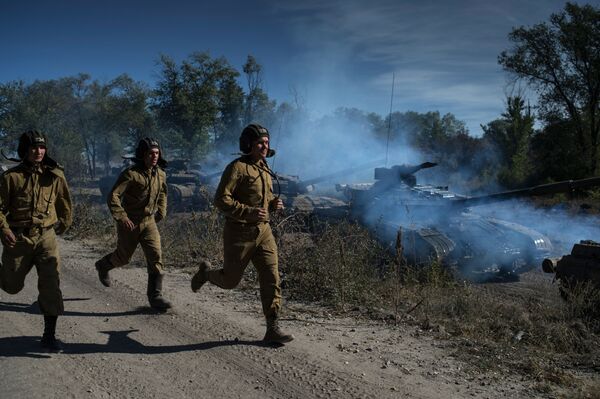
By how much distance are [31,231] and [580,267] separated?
6.81m

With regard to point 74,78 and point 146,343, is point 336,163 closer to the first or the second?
point 146,343

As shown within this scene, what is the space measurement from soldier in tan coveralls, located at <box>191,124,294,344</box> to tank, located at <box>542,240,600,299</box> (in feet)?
14.3

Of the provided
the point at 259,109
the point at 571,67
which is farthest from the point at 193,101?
the point at 571,67

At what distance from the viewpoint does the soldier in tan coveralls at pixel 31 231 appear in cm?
437

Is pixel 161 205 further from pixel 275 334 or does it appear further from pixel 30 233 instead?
pixel 275 334

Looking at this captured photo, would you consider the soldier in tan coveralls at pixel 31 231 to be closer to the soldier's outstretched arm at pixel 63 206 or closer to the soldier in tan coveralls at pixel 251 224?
the soldier's outstretched arm at pixel 63 206

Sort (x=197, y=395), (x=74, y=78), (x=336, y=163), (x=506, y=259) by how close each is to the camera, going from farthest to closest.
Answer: (x=74, y=78)
(x=336, y=163)
(x=506, y=259)
(x=197, y=395)

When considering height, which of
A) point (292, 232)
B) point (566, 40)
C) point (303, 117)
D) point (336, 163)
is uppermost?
point (566, 40)

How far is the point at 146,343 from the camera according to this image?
4.61 metres

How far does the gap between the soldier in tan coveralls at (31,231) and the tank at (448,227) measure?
5.87 metres

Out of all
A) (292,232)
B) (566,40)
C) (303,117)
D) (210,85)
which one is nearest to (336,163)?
(303,117)

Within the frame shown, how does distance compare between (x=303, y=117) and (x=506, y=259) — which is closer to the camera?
(x=506, y=259)

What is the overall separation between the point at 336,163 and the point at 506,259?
1694cm

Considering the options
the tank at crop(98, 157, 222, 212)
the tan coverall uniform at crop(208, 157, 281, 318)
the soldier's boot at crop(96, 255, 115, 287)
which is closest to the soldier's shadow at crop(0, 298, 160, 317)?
the soldier's boot at crop(96, 255, 115, 287)
